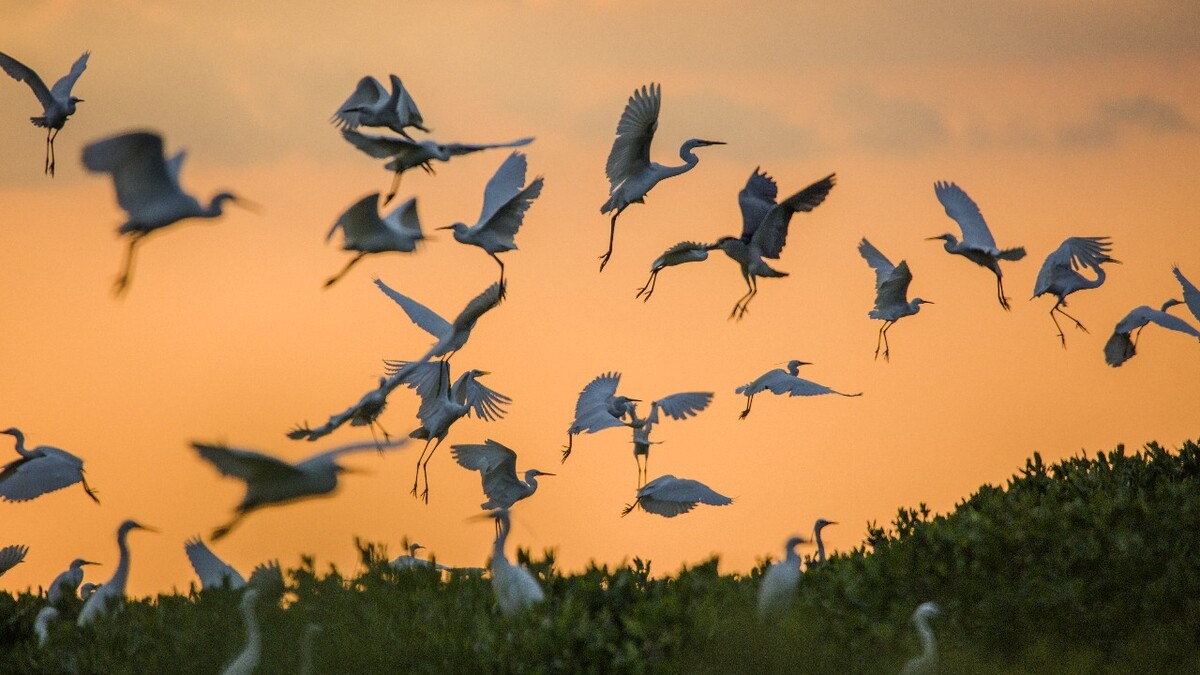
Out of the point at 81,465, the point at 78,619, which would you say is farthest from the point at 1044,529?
the point at 81,465

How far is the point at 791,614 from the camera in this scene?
14.1m

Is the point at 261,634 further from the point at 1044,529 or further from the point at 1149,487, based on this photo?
the point at 1149,487

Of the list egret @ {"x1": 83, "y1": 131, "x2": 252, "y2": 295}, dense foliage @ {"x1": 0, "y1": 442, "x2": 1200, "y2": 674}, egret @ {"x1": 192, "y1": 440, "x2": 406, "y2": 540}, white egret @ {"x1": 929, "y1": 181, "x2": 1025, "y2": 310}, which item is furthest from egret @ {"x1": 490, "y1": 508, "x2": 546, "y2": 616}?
white egret @ {"x1": 929, "y1": 181, "x2": 1025, "y2": 310}

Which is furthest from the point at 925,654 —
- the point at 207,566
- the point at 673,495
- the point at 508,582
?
the point at 207,566

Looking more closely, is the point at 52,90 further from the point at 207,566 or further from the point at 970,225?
the point at 970,225

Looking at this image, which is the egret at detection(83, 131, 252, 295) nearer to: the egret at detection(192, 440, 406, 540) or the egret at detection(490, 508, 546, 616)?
the egret at detection(192, 440, 406, 540)

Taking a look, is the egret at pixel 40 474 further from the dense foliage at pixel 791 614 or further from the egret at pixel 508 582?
the egret at pixel 508 582

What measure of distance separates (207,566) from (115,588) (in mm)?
817

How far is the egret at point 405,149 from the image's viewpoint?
47.5ft

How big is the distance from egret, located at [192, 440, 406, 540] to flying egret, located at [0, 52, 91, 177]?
8.19 m

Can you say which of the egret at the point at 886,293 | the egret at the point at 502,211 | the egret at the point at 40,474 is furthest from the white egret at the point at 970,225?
the egret at the point at 40,474

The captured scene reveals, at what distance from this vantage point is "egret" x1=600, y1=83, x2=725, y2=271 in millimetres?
15570

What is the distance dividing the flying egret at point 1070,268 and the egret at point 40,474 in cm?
1104

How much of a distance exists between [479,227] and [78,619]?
5112 millimetres
